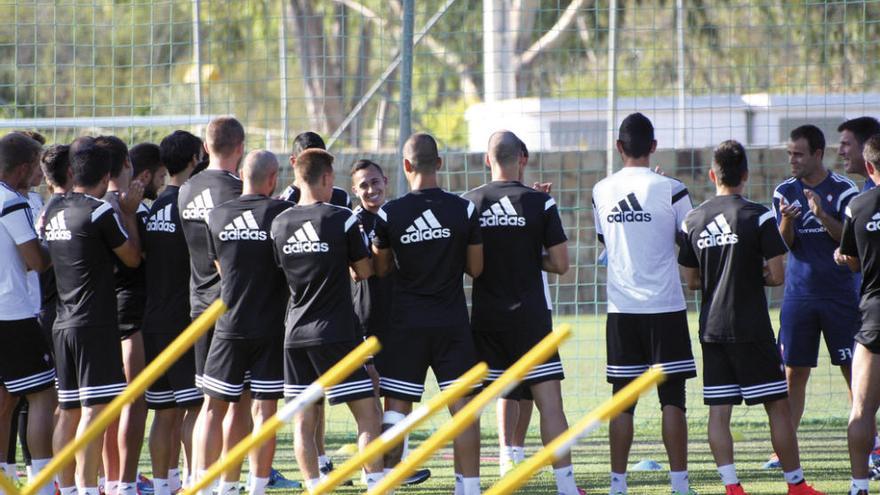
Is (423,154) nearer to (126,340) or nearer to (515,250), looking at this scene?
(515,250)

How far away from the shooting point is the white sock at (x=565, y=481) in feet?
23.7

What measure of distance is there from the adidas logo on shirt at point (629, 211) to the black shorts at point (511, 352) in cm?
85

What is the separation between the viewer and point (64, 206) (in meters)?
7.15

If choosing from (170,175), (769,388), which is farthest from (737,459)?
(170,175)

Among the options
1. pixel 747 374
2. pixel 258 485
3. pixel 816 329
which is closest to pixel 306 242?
pixel 258 485

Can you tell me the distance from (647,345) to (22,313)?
3.82m

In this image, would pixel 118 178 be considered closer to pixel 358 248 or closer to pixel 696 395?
pixel 358 248

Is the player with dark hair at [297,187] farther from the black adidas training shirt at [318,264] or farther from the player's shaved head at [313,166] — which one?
the black adidas training shirt at [318,264]

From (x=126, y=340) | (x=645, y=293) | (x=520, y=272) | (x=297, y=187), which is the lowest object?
(x=126, y=340)

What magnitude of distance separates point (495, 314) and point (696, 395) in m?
5.37

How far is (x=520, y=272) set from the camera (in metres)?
7.33

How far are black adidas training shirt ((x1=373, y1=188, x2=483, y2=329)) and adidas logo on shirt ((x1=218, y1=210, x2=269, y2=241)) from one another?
28.1 inches

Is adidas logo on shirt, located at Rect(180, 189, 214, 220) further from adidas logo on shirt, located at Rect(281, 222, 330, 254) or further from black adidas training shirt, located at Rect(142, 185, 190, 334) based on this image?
adidas logo on shirt, located at Rect(281, 222, 330, 254)

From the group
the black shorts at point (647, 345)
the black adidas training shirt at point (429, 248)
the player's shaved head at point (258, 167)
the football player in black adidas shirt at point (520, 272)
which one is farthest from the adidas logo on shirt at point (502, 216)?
the player's shaved head at point (258, 167)
